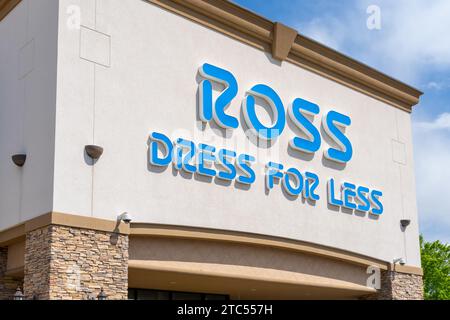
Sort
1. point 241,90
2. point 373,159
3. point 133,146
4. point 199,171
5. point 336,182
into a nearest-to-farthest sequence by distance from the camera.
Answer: point 133,146, point 199,171, point 241,90, point 336,182, point 373,159

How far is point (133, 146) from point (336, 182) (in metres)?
9.92

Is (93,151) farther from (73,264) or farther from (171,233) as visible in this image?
(171,233)

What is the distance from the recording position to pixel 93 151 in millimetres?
18891

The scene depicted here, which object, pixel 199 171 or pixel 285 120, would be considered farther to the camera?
pixel 285 120

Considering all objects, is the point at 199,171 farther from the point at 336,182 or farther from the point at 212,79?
the point at 336,182

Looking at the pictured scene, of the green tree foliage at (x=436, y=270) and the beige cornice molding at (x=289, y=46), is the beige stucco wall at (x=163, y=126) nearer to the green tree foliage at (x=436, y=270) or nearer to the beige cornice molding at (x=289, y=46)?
the beige cornice molding at (x=289, y=46)

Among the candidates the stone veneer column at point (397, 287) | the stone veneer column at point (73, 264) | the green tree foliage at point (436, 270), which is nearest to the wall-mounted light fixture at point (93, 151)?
the stone veneer column at point (73, 264)

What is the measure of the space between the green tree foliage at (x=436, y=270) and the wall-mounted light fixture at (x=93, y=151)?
39458 millimetres

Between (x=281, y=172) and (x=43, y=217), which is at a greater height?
(x=281, y=172)

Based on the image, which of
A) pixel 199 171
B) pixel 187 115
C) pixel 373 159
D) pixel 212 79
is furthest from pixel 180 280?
pixel 373 159

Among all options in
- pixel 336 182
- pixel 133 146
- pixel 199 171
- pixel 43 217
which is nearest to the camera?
pixel 43 217

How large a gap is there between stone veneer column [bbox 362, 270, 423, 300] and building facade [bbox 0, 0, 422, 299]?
65 millimetres

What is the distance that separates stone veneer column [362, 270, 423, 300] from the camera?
1089 inches

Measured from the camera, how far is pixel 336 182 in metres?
26.8
